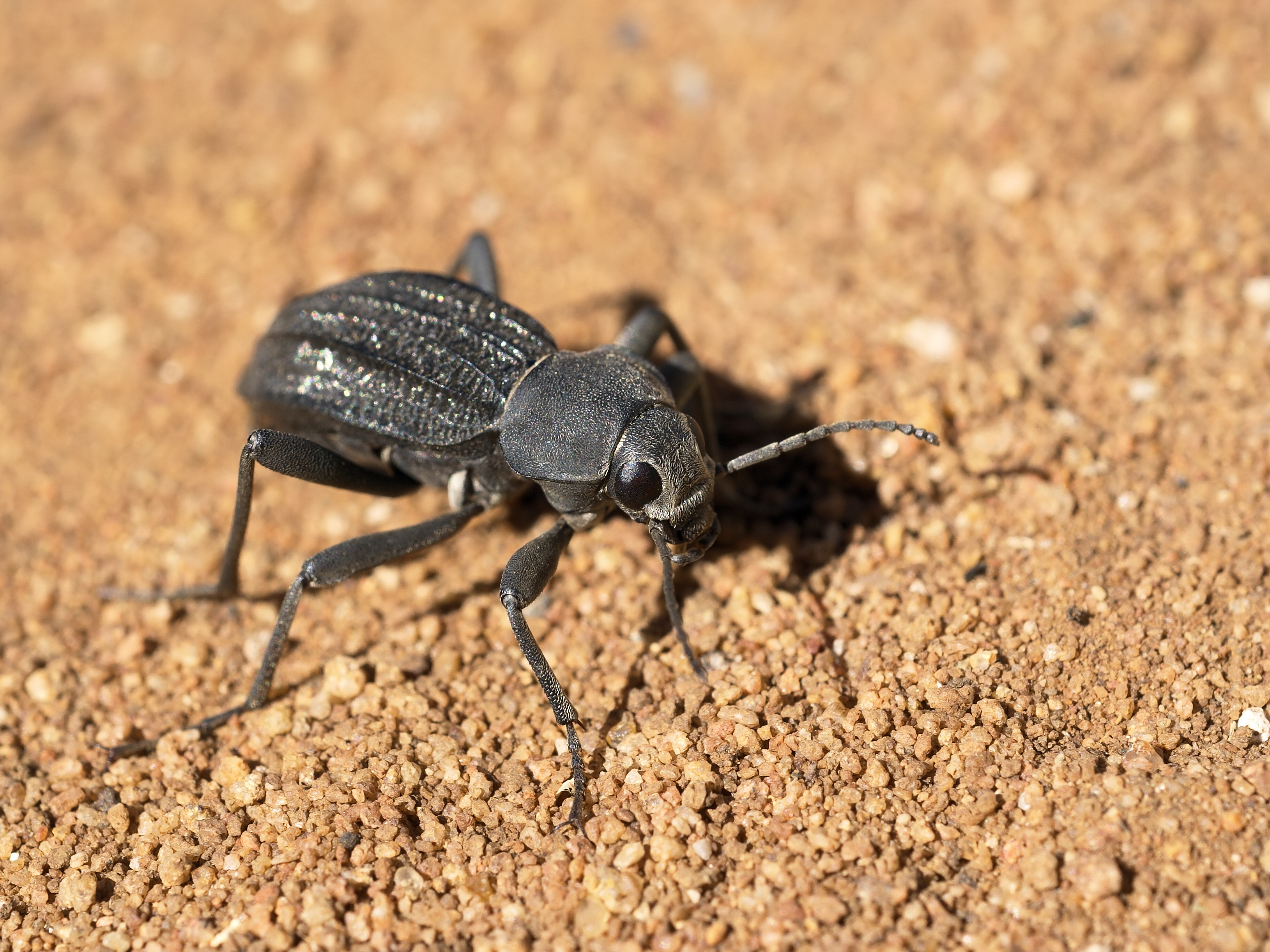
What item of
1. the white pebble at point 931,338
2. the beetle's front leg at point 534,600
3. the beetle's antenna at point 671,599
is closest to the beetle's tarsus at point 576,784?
the beetle's front leg at point 534,600

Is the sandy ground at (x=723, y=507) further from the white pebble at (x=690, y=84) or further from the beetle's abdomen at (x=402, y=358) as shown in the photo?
the beetle's abdomen at (x=402, y=358)

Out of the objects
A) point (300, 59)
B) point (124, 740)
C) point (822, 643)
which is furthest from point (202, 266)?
point (822, 643)

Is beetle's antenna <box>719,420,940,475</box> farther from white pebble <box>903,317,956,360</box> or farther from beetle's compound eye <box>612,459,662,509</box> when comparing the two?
white pebble <box>903,317,956,360</box>

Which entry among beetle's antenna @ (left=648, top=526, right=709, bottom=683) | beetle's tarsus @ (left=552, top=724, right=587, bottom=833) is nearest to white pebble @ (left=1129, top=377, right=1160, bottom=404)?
beetle's antenna @ (left=648, top=526, right=709, bottom=683)

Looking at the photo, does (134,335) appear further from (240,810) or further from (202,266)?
(240,810)

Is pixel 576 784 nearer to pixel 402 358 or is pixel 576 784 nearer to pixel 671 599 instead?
pixel 671 599

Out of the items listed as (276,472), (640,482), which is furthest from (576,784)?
(276,472)
